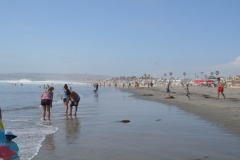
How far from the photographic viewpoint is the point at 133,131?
9062 mm

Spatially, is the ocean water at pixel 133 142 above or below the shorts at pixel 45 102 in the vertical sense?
below

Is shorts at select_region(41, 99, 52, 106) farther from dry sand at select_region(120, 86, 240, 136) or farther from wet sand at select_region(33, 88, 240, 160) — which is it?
dry sand at select_region(120, 86, 240, 136)

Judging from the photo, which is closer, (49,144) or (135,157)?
(135,157)

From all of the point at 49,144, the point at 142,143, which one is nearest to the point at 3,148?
the point at 49,144

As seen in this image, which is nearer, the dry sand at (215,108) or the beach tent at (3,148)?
the beach tent at (3,148)

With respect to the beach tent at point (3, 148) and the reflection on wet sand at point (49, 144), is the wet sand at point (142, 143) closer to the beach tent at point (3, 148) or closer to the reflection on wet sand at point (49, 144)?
the reflection on wet sand at point (49, 144)

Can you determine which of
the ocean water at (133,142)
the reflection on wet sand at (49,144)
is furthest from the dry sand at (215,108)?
the reflection on wet sand at (49,144)

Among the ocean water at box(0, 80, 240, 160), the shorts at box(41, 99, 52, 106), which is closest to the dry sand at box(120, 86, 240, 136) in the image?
the ocean water at box(0, 80, 240, 160)

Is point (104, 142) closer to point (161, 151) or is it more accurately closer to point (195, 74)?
point (161, 151)

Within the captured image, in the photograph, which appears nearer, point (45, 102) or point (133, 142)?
point (133, 142)

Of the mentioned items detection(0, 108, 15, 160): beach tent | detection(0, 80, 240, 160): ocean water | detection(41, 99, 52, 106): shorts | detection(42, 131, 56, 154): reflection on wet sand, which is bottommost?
detection(42, 131, 56, 154): reflection on wet sand

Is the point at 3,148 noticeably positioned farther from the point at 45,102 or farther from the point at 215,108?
the point at 215,108

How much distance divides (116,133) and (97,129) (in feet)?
3.50

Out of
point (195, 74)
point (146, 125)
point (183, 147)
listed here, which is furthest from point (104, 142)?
point (195, 74)
